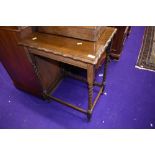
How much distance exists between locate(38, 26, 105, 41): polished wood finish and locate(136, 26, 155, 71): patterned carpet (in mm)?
1436

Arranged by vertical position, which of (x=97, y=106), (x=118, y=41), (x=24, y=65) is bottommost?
(x=97, y=106)

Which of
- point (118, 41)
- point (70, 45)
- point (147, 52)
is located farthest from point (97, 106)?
point (147, 52)

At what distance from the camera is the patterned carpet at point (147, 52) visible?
2443 mm

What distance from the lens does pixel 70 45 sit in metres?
1.23

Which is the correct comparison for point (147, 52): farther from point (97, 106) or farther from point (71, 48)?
point (71, 48)

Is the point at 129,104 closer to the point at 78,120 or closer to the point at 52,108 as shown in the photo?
the point at 78,120

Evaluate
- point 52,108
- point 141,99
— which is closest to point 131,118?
point 141,99

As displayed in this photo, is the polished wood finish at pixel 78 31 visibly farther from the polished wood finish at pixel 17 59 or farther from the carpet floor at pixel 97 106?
the carpet floor at pixel 97 106

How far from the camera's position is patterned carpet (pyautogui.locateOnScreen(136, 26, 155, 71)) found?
96.2 inches

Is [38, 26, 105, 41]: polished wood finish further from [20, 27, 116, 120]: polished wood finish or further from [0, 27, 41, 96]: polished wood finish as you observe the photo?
[0, 27, 41, 96]: polished wood finish

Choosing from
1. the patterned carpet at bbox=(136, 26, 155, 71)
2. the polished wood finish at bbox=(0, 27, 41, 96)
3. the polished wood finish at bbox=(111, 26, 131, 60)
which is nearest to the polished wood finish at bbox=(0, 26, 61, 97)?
the polished wood finish at bbox=(0, 27, 41, 96)

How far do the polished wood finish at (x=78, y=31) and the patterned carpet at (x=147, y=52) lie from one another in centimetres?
144

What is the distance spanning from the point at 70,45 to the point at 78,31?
0.42 ft
